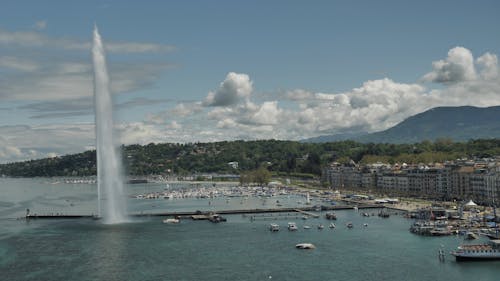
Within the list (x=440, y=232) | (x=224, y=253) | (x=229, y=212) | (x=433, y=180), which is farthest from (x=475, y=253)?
(x=433, y=180)

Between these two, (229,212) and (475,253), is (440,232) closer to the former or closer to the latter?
(475,253)

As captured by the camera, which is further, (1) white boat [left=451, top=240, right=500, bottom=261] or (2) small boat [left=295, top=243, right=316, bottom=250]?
(2) small boat [left=295, top=243, right=316, bottom=250]

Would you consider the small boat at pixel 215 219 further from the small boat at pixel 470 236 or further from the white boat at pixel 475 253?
the white boat at pixel 475 253

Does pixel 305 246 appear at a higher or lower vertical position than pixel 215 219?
lower

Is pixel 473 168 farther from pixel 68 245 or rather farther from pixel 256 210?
pixel 68 245

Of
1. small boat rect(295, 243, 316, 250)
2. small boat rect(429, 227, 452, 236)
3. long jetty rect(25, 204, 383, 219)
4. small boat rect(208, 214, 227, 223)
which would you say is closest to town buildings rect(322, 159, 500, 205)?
long jetty rect(25, 204, 383, 219)

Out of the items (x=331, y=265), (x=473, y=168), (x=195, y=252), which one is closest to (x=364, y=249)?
(x=331, y=265)

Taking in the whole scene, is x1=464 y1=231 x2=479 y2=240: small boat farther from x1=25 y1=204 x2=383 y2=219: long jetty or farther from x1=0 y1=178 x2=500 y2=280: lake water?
x1=25 y1=204 x2=383 y2=219: long jetty

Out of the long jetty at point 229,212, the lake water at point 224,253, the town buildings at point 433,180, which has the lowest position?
the lake water at point 224,253

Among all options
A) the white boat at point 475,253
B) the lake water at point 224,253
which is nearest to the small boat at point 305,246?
the lake water at point 224,253
